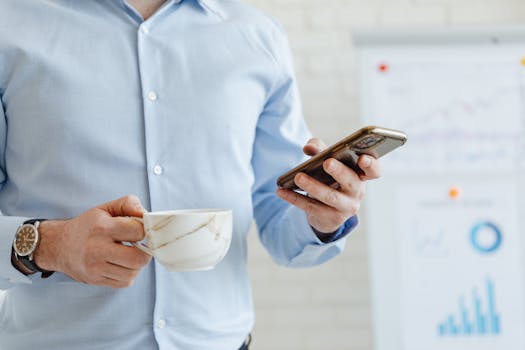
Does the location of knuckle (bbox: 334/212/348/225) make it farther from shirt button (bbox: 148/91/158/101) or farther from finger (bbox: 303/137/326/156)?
shirt button (bbox: 148/91/158/101)

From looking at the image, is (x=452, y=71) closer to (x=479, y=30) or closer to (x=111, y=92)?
(x=479, y=30)

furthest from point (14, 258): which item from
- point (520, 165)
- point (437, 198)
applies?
point (520, 165)

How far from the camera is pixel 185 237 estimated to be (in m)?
0.74

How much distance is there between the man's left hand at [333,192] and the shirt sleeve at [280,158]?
15cm

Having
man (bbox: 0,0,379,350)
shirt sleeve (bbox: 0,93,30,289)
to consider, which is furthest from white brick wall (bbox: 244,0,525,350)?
shirt sleeve (bbox: 0,93,30,289)

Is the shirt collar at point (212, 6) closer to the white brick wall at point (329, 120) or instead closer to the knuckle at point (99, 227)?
the knuckle at point (99, 227)

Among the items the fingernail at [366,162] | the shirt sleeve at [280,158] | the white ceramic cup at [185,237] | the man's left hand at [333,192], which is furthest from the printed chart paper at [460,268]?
the white ceramic cup at [185,237]

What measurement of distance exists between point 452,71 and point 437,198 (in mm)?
375

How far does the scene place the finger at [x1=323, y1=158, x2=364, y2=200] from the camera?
0.83m

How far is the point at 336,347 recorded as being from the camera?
7.18 feet

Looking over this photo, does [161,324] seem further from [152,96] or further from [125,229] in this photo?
[152,96]

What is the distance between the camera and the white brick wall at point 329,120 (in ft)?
7.14

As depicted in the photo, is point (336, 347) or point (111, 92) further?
point (336, 347)

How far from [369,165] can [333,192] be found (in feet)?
0.22
